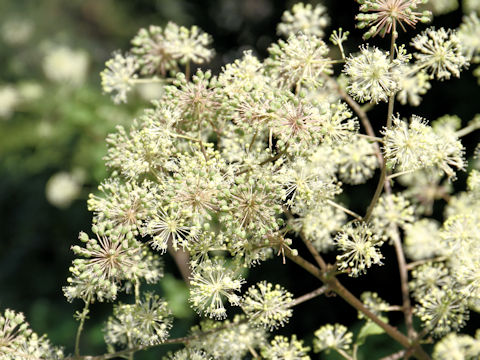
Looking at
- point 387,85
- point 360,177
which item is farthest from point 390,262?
point 387,85

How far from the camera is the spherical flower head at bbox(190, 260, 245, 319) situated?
51.8 inches

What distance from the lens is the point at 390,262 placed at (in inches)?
102

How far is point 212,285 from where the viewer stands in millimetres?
1332

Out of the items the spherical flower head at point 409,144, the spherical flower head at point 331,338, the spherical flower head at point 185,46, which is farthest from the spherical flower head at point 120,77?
the spherical flower head at point 331,338

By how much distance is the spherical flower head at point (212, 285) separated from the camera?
4.32ft

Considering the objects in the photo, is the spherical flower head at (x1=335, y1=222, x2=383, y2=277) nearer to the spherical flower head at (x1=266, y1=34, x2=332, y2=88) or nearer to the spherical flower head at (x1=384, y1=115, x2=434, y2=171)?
the spherical flower head at (x1=384, y1=115, x2=434, y2=171)

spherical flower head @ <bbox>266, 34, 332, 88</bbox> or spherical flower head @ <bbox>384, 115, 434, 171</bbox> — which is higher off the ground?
spherical flower head @ <bbox>266, 34, 332, 88</bbox>

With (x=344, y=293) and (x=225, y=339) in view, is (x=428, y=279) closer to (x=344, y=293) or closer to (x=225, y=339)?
(x=344, y=293)

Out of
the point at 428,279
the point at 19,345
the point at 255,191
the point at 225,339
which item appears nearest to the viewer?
the point at 255,191

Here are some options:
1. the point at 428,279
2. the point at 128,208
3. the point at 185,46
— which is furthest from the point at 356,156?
the point at 128,208

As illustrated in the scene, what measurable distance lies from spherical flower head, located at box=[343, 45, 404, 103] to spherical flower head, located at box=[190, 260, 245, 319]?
569mm

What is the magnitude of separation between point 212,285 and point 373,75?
0.67 m

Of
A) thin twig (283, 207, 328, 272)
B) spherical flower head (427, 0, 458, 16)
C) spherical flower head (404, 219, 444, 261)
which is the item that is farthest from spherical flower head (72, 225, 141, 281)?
spherical flower head (427, 0, 458, 16)

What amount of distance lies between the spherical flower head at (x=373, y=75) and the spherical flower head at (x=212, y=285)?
569 millimetres
